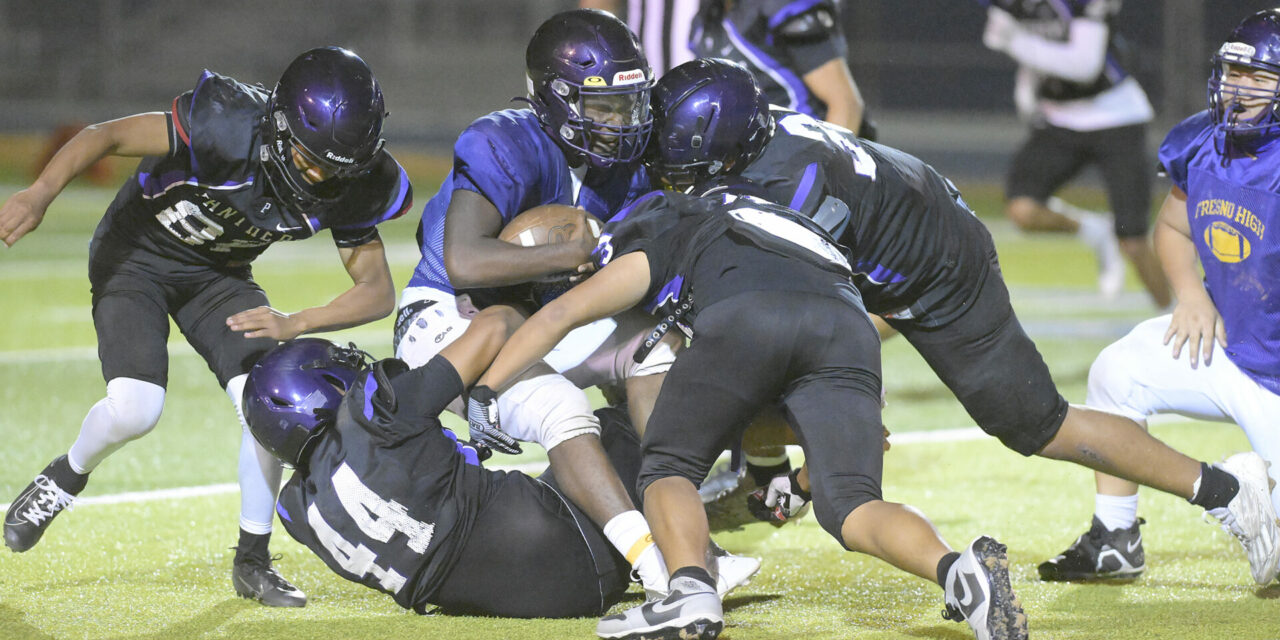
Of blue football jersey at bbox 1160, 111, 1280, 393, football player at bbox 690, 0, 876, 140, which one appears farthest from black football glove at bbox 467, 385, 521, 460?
football player at bbox 690, 0, 876, 140

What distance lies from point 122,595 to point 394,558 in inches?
37.3

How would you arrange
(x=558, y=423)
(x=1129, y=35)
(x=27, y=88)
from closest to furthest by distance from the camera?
(x=558, y=423)
(x=27, y=88)
(x=1129, y=35)

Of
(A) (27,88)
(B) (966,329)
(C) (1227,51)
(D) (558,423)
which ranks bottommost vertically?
(A) (27,88)

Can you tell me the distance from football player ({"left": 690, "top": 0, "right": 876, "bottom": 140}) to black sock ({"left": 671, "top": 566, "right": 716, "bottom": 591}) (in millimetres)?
2954

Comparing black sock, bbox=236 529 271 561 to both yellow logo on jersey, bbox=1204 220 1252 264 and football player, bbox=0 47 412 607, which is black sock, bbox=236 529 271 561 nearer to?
football player, bbox=0 47 412 607

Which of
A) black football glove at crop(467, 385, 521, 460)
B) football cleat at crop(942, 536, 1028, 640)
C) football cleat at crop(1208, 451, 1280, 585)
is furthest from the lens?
football cleat at crop(1208, 451, 1280, 585)

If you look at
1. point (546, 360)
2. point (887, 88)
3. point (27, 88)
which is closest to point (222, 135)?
point (546, 360)

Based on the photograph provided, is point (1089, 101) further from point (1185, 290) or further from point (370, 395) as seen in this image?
point (370, 395)

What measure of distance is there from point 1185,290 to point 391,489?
8.08ft

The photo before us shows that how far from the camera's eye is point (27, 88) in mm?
18938

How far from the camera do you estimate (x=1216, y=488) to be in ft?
13.0

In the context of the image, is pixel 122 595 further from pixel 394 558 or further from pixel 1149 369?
pixel 1149 369

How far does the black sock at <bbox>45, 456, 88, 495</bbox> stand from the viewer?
4.27 m

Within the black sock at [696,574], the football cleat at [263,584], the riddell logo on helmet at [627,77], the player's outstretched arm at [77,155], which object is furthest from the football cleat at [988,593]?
the player's outstretched arm at [77,155]
